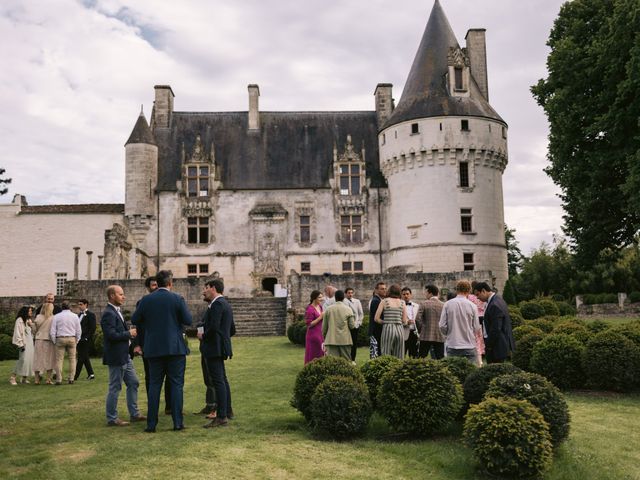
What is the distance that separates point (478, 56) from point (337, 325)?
101 feet

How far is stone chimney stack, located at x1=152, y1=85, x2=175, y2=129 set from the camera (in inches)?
1565

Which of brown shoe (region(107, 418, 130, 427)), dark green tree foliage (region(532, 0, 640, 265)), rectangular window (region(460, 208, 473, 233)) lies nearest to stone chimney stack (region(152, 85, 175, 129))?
rectangular window (region(460, 208, 473, 233))

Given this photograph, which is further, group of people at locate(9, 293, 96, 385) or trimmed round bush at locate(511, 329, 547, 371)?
group of people at locate(9, 293, 96, 385)

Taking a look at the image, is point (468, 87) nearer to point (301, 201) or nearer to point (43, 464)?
point (301, 201)

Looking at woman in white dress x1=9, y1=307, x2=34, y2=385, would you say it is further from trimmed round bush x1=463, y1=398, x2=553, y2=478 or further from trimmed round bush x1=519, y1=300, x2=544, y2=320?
trimmed round bush x1=519, y1=300, x2=544, y2=320

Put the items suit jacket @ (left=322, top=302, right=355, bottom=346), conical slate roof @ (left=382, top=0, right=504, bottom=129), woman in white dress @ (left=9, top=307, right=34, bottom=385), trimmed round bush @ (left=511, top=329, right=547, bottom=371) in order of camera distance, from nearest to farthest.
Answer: suit jacket @ (left=322, top=302, right=355, bottom=346)
trimmed round bush @ (left=511, top=329, right=547, bottom=371)
woman in white dress @ (left=9, top=307, right=34, bottom=385)
conical slate roof @ (left=382, top=0, right=504, bottom=129)

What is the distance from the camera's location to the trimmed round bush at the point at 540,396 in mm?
7816

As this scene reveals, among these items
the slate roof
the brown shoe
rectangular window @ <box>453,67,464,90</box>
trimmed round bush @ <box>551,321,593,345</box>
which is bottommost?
the brown shoe

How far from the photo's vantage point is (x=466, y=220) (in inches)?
1371

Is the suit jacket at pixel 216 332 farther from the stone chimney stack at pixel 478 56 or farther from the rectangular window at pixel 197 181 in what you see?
the stone chimney stack at pixel 478 56

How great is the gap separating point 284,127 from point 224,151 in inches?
160

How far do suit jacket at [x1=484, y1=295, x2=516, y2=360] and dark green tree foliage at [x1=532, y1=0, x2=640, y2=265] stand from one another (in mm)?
13589

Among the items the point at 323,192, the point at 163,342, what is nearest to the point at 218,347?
the point at 163,342

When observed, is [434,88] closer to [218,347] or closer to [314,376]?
[314,376]
